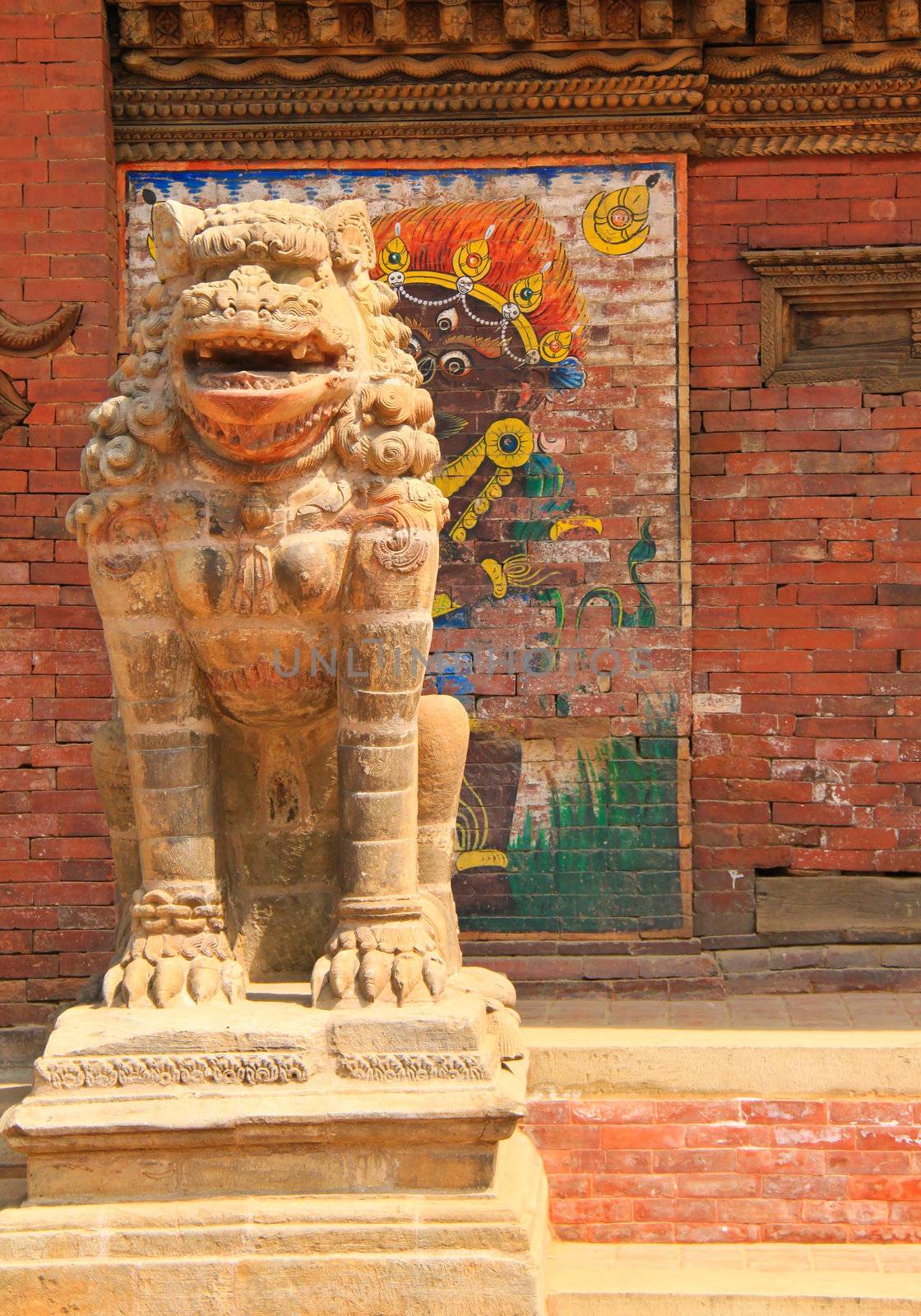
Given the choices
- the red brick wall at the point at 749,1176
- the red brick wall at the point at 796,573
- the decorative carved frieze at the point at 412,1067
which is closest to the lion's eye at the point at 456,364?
the red brick wall at the point at 796,573

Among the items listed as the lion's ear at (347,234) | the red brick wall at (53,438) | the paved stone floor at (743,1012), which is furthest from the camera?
the red brick wall at (53,438)

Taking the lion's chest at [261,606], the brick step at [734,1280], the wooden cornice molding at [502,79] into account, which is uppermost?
the wooden cornice molding at [502,79]

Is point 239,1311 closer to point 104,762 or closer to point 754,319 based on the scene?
point 104,762

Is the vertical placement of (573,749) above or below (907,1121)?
above

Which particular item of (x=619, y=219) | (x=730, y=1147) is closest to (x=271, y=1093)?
(x=730, y=1147)

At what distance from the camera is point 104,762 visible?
15.1ft

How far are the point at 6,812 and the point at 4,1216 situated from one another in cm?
333

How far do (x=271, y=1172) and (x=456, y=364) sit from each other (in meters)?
4.26

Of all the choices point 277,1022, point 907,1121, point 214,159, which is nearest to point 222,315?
point 277,1022

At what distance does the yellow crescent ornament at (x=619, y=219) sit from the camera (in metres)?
7.26

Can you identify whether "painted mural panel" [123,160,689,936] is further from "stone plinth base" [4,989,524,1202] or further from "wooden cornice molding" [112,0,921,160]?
"stone plinth base" [4,989,524,1202]

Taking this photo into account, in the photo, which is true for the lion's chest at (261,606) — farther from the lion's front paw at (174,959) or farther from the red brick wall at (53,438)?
the red brick wall at (53,438)

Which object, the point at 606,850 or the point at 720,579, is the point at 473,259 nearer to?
the point at 720,579

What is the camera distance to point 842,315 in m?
7.39
